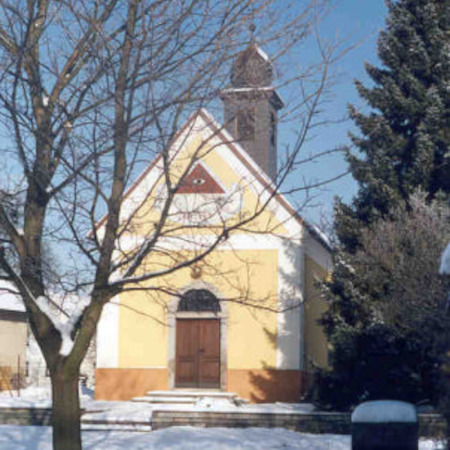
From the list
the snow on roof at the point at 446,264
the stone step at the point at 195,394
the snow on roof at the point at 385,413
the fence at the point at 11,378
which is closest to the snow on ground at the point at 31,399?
the fence at the point at 11,378

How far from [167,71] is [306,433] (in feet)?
31.4

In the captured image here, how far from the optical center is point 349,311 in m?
18.4

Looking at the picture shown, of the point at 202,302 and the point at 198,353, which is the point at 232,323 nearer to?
the point at 202,302

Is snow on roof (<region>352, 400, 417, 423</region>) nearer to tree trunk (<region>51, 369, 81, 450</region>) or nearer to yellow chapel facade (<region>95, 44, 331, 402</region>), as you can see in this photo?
tree trunk (<region>51, 369, 81, 450</region>)

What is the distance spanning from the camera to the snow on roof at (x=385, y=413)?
32.2 ft

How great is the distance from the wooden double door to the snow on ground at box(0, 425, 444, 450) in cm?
576

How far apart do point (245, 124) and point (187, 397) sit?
41.3ft

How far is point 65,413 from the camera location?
9.15 m

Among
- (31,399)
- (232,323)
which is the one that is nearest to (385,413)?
(232,323)

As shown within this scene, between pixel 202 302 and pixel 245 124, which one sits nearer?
pixel 245 124

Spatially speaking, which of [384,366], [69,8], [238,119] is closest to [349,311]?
[384,366]

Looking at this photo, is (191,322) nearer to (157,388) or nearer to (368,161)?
(157,388)

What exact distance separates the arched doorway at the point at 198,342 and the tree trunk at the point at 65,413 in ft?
41.7

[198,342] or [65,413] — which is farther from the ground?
[198,342]
